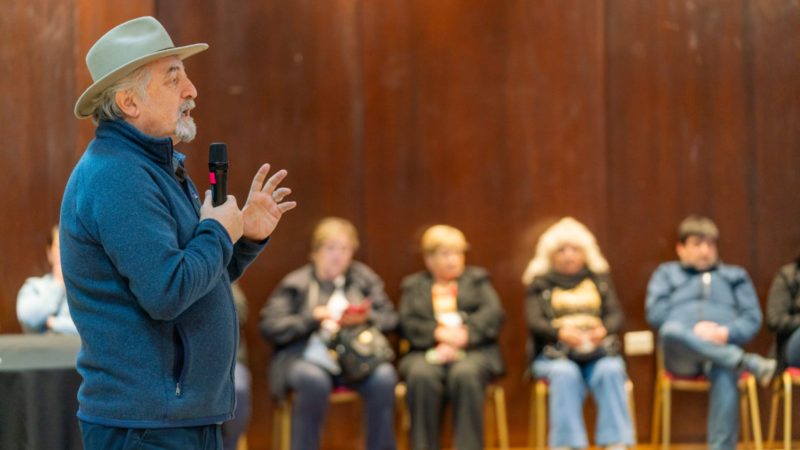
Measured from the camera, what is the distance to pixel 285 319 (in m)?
5.72

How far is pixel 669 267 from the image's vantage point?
246 inches

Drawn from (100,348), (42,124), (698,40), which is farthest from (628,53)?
(100,348)

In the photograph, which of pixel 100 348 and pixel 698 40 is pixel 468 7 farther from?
pixel 100 348

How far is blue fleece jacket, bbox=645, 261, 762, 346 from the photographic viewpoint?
240 inches

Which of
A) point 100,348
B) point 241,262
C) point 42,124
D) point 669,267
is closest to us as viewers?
point 100,348

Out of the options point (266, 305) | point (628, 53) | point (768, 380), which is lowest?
point (768, 380)

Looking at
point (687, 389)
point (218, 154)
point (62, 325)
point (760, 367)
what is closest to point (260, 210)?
point (218, 154)

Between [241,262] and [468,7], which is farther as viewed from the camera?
[468,7]

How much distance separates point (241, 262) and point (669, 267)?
408cm

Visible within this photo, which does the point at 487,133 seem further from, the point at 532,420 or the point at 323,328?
the point at 532,420

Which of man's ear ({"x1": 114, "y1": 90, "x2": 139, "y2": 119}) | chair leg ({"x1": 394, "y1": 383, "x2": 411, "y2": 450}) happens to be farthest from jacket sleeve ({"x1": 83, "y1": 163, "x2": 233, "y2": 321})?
chair leg ({"x1": 394, "y1": 383, "x2": 411, "y2": 450})

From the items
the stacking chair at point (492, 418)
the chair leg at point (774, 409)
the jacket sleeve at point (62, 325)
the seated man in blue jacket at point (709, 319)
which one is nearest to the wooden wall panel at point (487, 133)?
the stacking chair at point (492, 418)

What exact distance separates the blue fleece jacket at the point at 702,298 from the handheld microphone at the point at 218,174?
4.05m

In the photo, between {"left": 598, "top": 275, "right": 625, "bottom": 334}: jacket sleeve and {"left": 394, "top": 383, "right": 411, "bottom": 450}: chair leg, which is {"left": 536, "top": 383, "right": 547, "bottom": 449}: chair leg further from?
{"left": 394, "top": 383, "right": 411, "bottom": 450}: chair leg
